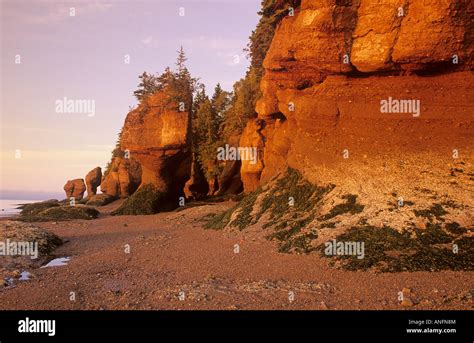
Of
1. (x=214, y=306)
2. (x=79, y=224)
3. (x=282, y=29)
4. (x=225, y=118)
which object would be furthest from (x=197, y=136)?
(x=214, y=306)

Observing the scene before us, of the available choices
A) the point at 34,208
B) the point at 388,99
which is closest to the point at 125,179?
the point at 34,208

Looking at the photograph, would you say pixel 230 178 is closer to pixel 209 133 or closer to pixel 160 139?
pixel 209 133

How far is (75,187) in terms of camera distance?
71.8m

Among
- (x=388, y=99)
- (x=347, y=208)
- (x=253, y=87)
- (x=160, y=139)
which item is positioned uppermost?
(x=253, y=87)

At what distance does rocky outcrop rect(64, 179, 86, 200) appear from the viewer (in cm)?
7162

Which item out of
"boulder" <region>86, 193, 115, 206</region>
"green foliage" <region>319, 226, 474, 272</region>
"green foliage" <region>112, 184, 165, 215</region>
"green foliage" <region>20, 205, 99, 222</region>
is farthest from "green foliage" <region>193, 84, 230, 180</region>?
"green foliage" <region>319, 226, 474, 272</region>

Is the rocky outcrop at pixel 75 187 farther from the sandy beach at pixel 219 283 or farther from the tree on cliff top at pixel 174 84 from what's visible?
the sandy beach at pixel 219 283

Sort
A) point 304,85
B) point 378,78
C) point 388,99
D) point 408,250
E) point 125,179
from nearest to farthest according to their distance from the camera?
point 408,250, point 388,99, point 378,78, point 304,85, point 125,179

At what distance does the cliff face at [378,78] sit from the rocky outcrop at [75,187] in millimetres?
56261

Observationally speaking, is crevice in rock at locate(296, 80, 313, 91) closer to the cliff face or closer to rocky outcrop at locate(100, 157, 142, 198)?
the cliff face

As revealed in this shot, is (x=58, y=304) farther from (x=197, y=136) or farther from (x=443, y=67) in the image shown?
(x=197, y=136)

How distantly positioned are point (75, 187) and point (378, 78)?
6232cm

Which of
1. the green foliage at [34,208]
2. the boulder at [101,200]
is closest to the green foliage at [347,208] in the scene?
the green foliage at [34,208]

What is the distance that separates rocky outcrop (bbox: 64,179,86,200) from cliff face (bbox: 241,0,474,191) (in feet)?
185
